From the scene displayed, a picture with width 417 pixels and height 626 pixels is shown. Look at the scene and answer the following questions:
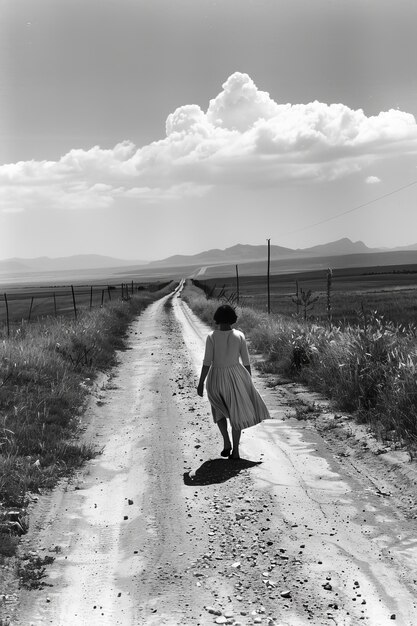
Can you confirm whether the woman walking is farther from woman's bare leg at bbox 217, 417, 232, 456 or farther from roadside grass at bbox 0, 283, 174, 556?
roadside grass at bbox 0, 283, 174, 556

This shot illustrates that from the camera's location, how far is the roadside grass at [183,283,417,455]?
876cm

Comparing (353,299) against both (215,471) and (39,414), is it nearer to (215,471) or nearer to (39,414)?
(39,414)

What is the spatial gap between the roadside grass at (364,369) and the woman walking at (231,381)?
7.30ft

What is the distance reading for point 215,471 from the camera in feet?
23.9

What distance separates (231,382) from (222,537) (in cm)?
252

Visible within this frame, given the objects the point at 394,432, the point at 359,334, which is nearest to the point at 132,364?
the point at 359,334

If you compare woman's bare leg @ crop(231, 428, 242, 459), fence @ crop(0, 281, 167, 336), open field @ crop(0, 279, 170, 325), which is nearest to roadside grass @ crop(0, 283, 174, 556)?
woman's bare leg @ crop(231, 428, 242, 459)

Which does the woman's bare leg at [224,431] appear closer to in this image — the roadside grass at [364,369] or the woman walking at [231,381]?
the woman walking at [231,381]

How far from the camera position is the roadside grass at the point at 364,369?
8758mm

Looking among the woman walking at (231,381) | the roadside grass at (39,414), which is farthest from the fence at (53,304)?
the woman walking at (231,381)

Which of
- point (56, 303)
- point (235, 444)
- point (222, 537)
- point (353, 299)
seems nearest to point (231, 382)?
point (235, 444)

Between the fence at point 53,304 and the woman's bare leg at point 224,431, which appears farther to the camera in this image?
the fence at point 53,304

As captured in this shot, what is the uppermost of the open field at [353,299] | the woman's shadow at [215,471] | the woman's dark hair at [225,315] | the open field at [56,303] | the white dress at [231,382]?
the woman's dark hair at [225,315]

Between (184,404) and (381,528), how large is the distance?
21.0ft
